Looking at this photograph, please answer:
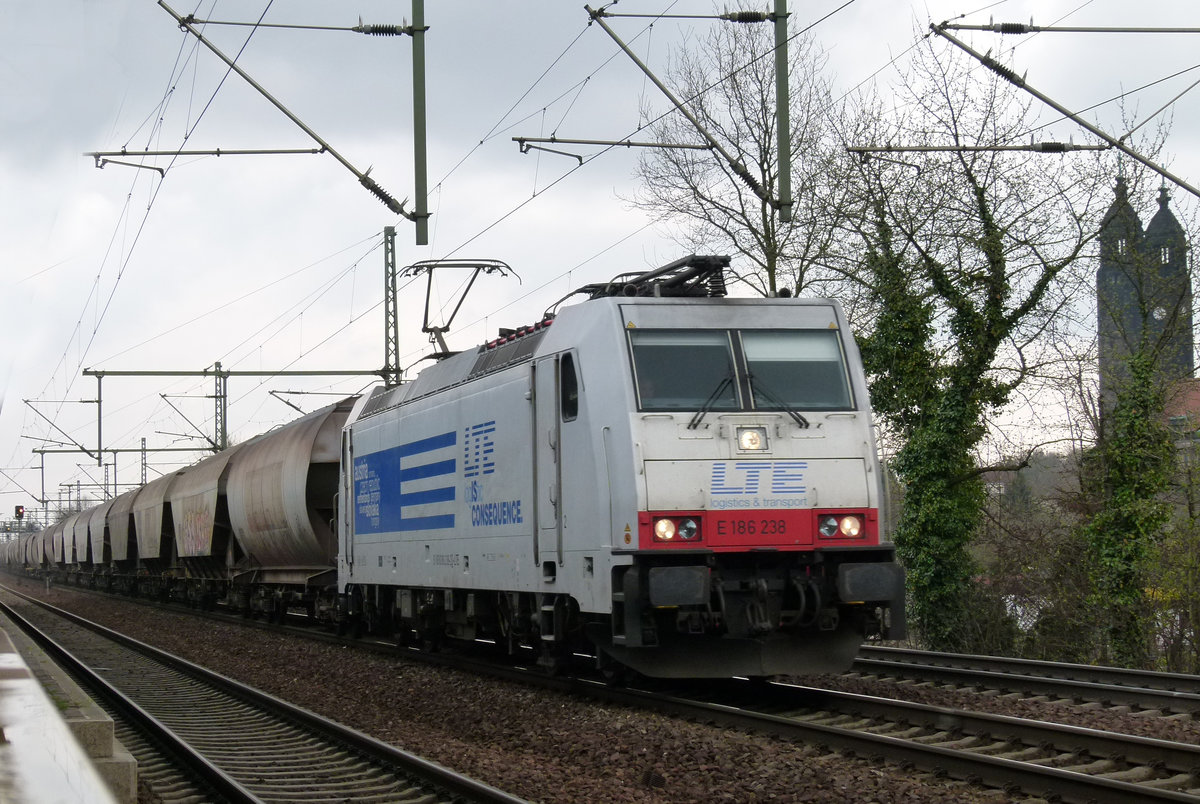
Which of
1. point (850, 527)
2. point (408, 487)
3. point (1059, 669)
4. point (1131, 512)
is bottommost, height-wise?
Answer: point (1059, 669)

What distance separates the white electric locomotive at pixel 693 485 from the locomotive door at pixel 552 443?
0.08ft

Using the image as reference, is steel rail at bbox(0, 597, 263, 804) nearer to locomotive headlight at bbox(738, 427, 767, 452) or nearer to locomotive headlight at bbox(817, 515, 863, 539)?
locomotive headlight at bbox(738, 427, 767, 452)

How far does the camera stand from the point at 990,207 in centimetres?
2197

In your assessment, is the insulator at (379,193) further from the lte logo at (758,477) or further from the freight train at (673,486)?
the lte logo at (758,477)

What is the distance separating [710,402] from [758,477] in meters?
0.77

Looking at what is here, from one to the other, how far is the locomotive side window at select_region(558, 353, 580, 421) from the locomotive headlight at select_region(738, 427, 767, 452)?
1500 mm

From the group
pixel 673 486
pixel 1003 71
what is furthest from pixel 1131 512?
pixel 673 486

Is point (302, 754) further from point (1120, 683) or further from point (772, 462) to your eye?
point (1120, 683)

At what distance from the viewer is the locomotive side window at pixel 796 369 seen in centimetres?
1102

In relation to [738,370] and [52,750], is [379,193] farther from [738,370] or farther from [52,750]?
[52,750]

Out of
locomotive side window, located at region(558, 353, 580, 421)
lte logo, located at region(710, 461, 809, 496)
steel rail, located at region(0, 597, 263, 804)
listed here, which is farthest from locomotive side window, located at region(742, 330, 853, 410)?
steel rail, located at region(0, 597, 263, 804)

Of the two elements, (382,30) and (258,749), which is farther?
(382,30)

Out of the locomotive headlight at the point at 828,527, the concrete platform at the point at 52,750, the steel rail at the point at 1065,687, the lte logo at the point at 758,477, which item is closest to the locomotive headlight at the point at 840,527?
the locomotive headlight at the point at 828,527

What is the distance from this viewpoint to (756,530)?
10.5 meters
